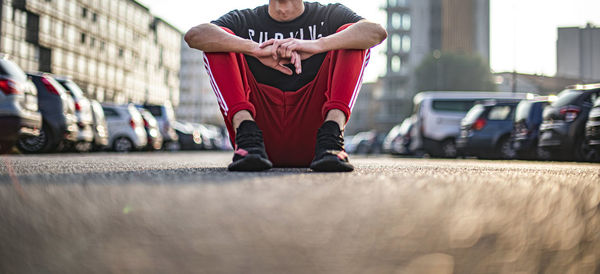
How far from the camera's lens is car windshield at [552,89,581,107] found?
29.6 ft

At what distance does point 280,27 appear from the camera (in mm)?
3631

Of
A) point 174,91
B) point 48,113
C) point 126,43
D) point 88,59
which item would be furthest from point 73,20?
point 48,113

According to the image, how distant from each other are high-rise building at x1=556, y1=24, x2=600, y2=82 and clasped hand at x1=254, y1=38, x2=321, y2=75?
2683 centimetres

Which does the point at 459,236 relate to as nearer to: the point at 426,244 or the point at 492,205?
the point at 426,244

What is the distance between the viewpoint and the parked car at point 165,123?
20.2 metres

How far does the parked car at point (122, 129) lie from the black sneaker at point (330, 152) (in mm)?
13426

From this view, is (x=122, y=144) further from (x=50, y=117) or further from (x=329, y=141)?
(x=329, y=141)

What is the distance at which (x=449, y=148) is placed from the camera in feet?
55.2

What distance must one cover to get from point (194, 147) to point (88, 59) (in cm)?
3846

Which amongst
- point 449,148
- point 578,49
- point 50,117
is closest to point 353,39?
point 50,117

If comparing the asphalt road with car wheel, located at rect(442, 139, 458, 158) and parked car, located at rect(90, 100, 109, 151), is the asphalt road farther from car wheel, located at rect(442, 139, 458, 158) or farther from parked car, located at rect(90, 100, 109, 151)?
car wheel, located at rect(442, 139, 458, 158)

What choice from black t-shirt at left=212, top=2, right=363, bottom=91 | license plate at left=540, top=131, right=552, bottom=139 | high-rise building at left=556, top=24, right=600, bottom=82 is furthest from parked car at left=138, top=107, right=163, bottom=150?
high-rise building at left=556, top=24, right=600, bottom=82

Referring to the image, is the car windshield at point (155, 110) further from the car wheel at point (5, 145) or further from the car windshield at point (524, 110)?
the car windshield at point (524, 110)

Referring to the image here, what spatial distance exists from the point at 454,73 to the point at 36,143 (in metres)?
47.9
